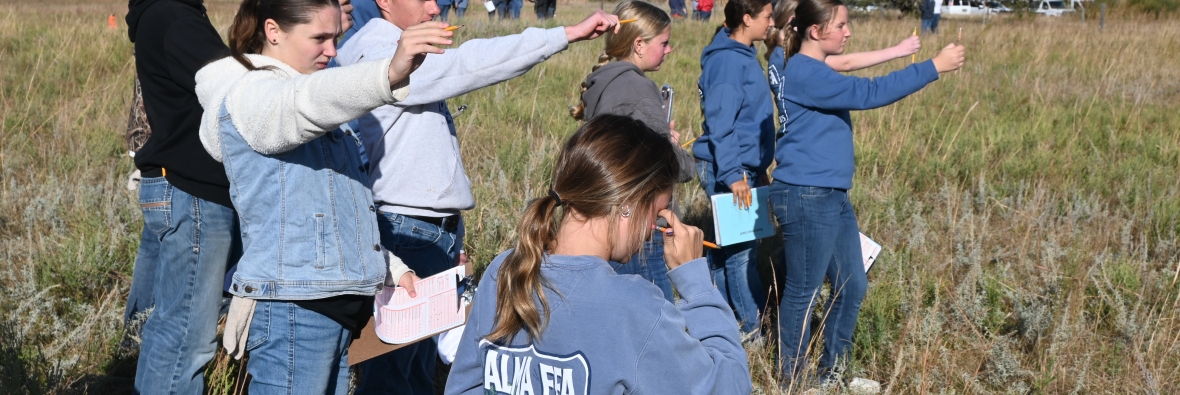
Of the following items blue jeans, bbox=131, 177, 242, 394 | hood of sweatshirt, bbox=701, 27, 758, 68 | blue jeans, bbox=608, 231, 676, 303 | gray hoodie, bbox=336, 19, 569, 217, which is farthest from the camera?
hood of sweatshirt, bbox=701, 27, 758, 68

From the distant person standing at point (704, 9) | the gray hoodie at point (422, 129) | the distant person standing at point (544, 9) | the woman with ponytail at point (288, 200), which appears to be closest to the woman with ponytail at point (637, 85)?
the gray hoodie at point (422, 129)

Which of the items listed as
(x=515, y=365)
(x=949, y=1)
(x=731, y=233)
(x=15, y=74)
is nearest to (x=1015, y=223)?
(x=731, y=233)

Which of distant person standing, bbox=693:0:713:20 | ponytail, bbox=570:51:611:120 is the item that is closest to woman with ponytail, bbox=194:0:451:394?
ponytail, bbox=570:51:611:120

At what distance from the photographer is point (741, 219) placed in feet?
13.5

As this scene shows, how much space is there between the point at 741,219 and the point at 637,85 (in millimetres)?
841

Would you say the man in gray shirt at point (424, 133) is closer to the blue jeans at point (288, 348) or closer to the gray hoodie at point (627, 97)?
the blue jeans at point (288, 348)

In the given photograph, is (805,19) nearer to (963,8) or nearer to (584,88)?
(584,88)

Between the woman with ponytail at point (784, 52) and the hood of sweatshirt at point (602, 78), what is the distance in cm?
59

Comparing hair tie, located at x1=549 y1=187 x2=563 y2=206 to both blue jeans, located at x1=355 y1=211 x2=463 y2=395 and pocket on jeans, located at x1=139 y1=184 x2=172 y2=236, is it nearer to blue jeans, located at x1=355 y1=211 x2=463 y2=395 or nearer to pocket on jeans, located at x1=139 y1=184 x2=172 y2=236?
blue jeans, located at x1=355 y1=211 x2=463 y2=395

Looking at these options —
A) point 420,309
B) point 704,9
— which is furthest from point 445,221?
point 704,9

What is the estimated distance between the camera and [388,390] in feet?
10.7

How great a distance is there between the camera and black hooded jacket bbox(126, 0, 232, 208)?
114 inches

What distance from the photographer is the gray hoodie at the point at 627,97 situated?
11.8 feet

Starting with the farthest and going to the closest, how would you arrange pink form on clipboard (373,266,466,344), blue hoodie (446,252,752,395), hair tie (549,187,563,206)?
pink form on clipboard (373,266,466,344) < hair tie (549,187,563,206) < blue hoodie (446,252,752,395)
